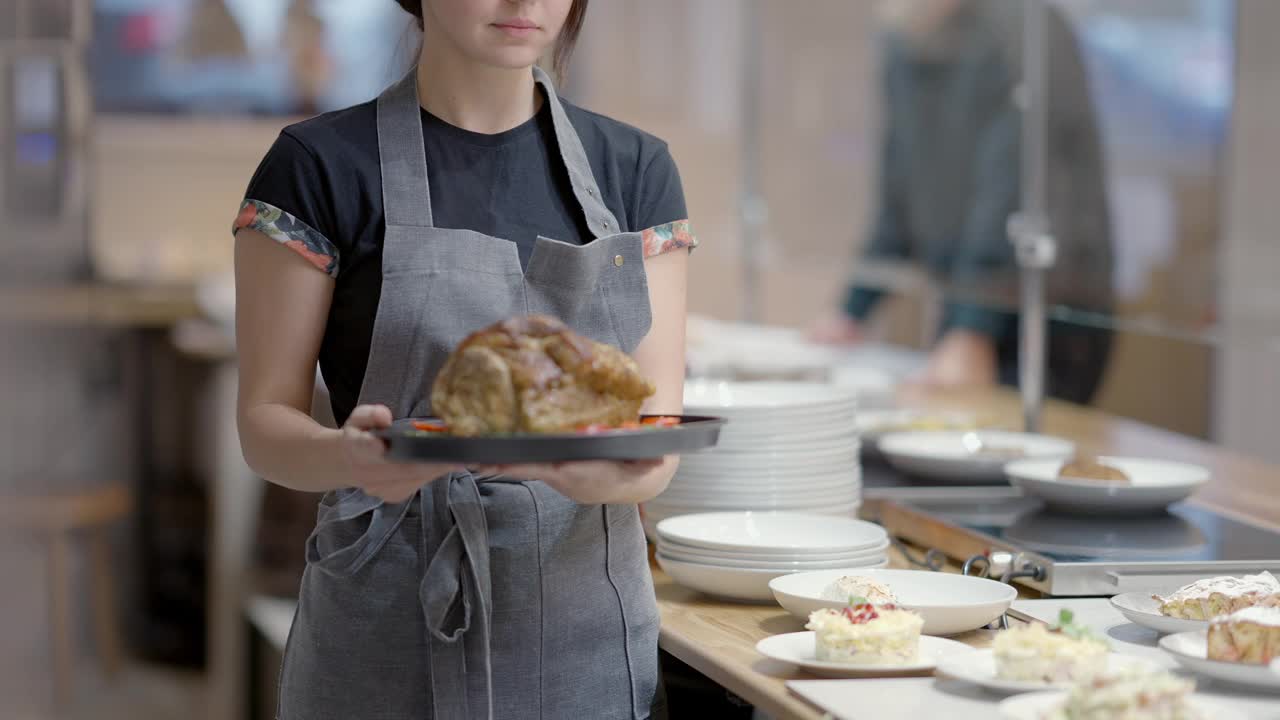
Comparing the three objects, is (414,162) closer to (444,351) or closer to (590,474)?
(444,351)

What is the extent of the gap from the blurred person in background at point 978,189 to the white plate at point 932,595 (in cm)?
119

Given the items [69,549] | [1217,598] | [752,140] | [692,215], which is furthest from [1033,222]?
[69,549]

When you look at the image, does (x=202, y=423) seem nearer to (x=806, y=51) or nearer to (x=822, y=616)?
(x=806, y=51)

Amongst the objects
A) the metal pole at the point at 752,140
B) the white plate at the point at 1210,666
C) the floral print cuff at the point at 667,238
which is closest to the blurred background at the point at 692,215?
the metal pole at the point at 752,140

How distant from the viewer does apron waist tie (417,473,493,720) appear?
149 cm

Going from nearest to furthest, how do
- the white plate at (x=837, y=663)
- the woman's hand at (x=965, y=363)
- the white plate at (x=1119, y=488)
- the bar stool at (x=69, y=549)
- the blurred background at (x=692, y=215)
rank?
the white plate at (x=837, y=663)
the white plate at (x=1119, y=488)
the blurred background at (x=692, y=215)
the woman's hand at (x=965, y=363)
the bar stool at (x=69, y=549)

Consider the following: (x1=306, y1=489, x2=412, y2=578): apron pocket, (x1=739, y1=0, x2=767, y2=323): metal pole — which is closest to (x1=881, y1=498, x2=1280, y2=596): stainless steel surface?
(x1=306, y1=489, x2=412, y2=578): apron pocket

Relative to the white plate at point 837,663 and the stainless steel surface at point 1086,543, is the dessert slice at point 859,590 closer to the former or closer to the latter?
the white plate at point 837,663

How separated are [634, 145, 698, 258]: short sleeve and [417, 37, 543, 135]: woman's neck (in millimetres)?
153

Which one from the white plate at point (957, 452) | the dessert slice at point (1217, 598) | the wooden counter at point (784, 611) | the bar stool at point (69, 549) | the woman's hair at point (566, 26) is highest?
the woman's hair at point (566, 26)

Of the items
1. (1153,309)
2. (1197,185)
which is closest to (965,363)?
(1153,309)

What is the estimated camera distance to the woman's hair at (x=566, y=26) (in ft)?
5.49

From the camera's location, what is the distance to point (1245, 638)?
128 cm

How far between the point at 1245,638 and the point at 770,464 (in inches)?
30.1
